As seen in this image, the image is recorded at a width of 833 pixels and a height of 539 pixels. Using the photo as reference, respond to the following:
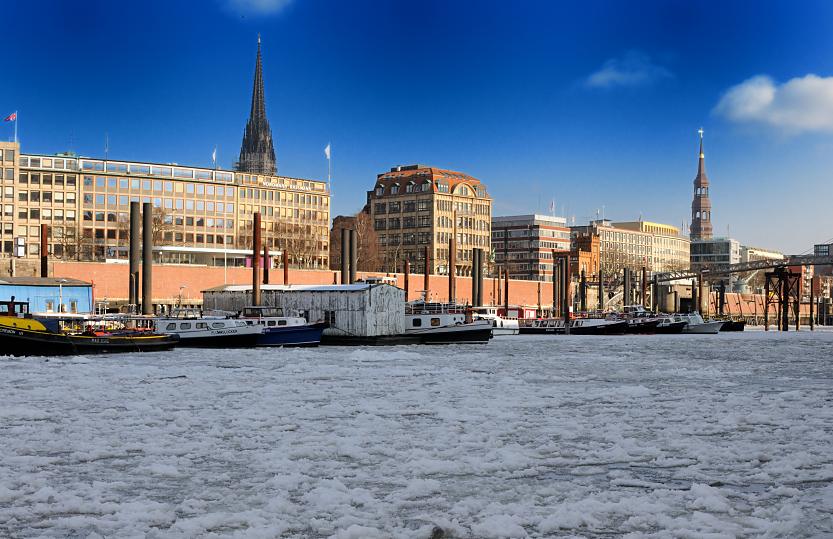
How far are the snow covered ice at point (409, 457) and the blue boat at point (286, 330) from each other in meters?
→ 23.7

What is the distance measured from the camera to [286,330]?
6181 cm

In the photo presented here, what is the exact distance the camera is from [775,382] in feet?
124

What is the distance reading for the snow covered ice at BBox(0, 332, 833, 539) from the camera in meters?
14.1

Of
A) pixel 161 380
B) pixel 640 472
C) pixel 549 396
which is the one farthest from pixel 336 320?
pixel 640 472

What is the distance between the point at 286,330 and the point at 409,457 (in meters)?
43.4

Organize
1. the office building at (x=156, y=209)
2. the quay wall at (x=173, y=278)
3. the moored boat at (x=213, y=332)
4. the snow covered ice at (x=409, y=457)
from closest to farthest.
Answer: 1. the snow covered ice at (x=409, y=457)
2. the moored boat at (x=213, y=332)
3. the quay wall at (x=173, y=278)
4. the office building at (x=156, y=209)

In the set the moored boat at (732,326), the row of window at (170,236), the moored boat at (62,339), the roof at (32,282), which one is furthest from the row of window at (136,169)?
the moored boat at (62,339)

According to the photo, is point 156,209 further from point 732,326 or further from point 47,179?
point 732,326

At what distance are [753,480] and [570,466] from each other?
3403 millimetres

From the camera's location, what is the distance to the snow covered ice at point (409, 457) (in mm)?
14055

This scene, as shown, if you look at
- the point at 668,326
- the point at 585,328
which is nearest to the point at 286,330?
the point at 585,328

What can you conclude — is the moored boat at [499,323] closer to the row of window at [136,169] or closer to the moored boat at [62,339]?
the moored boat at [62,339]

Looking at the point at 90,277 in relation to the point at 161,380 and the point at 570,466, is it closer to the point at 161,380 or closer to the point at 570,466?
the point at 161,380

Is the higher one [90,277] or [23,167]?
[23,167]
